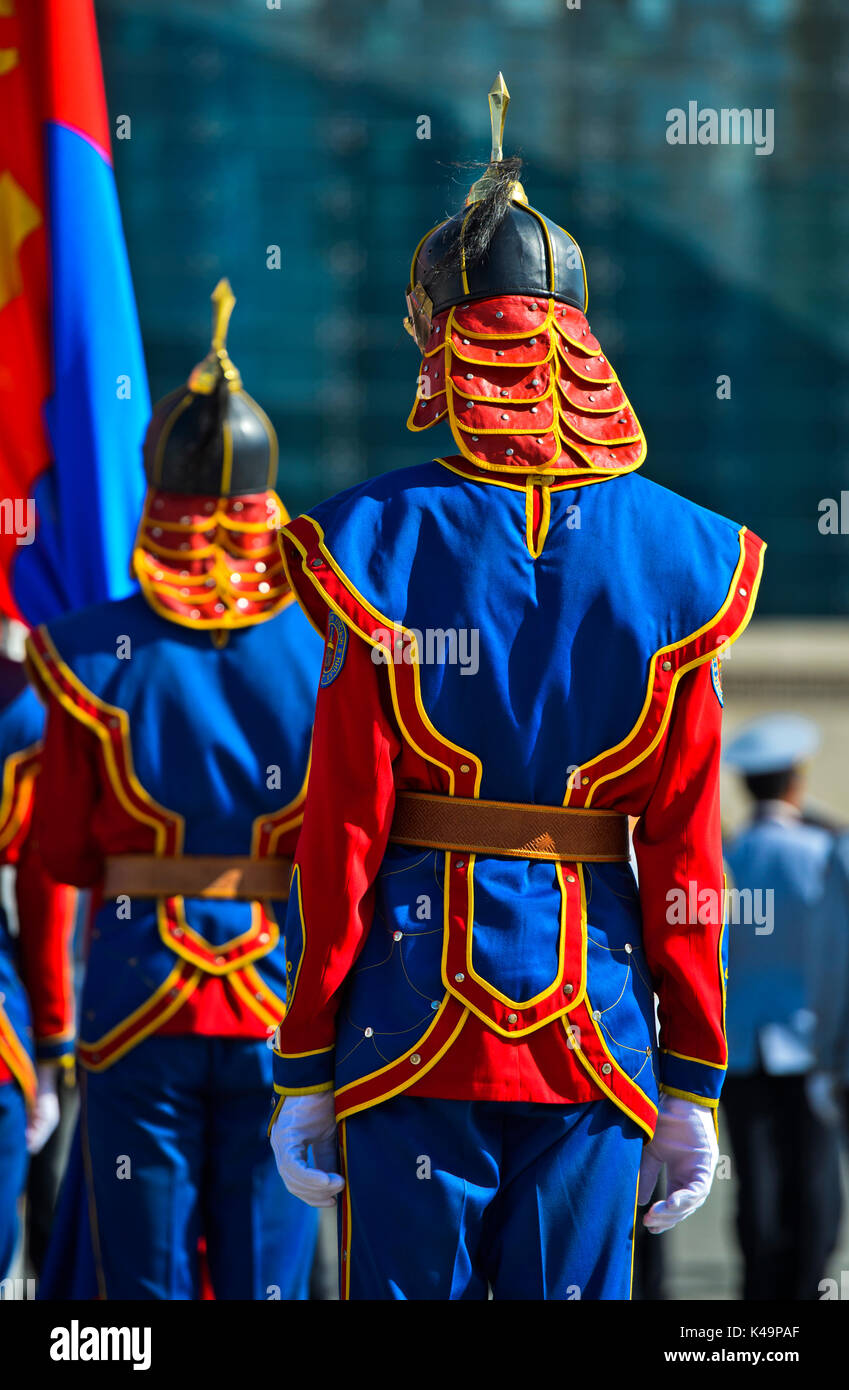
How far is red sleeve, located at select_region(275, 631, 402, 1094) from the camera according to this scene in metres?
2.60

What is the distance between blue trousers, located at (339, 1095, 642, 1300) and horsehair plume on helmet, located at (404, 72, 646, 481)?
891 mm

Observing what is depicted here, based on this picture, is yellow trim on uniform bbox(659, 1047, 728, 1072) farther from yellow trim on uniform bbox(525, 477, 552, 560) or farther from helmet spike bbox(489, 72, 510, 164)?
helmet spike bbox(489, 72, 510, 164)

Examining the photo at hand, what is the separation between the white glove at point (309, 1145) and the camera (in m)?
2.60

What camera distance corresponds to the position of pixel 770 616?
1310 centimetres

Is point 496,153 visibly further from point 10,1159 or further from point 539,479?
point 10,1159

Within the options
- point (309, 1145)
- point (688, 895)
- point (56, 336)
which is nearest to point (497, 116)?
point (688, 895)

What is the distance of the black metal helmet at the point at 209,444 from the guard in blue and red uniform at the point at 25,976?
0.68 metres

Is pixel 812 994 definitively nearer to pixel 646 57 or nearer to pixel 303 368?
pixel 303 368

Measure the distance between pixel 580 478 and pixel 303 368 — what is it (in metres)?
9.81

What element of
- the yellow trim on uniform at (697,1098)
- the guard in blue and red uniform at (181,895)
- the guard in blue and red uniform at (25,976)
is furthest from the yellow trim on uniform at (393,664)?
the guard in blue and red uniform at (25,976)

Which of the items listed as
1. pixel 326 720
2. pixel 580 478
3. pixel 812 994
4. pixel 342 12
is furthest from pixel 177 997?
pixel 342 12

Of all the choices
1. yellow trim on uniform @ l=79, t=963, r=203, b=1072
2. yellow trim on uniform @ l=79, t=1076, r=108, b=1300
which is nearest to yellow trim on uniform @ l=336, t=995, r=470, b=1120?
yellow trim on uniform @ l=79, t=963, r=203, b=1072

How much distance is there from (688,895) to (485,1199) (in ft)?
1.61

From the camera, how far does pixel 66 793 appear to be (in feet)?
12.8
